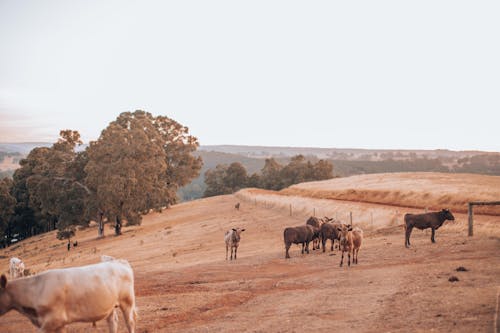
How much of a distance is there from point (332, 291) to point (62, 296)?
9333mm

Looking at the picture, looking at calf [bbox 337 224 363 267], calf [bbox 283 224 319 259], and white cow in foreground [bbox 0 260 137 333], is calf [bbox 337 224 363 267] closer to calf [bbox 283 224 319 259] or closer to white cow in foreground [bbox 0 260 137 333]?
calf [bbox 283 224 319 259]

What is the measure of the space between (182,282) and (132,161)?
37206 millimetres

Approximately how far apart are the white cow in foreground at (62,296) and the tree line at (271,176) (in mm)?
104638

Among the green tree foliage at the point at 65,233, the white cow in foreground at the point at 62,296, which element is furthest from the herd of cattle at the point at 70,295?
the green tree foliage at the point at 65,233

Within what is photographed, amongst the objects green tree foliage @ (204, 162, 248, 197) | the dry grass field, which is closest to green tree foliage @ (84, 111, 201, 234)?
the dry grass field

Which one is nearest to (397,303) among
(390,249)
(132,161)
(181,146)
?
(390,249)

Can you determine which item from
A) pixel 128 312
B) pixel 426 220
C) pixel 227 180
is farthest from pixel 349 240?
pixel 227 180

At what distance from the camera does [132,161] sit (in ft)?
183

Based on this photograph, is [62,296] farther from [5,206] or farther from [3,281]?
[5,206]

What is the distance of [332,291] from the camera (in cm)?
1617

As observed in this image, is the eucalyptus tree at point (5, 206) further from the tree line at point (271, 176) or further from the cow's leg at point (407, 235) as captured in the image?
the cow's leg at point (407, 235)

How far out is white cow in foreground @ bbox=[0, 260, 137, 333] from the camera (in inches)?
392

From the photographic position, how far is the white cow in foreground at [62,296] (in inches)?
392

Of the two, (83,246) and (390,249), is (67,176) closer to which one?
(83,246)
